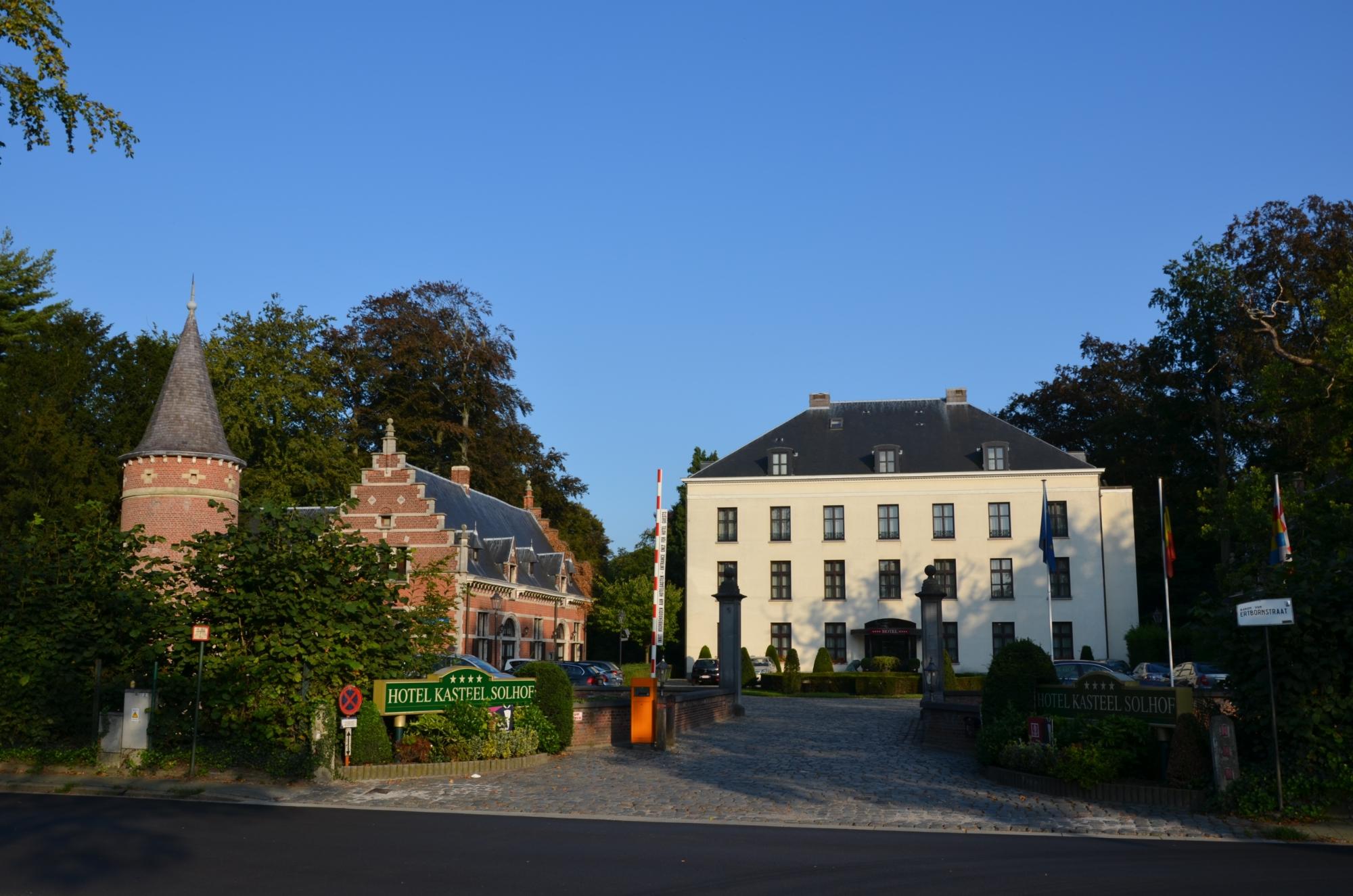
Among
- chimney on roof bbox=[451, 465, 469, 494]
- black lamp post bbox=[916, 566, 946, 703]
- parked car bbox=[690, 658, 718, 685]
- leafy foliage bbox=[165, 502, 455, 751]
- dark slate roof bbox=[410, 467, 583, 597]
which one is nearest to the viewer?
leafy foliage bbox=[165, 502, 455, 751]

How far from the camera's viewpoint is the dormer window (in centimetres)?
5369

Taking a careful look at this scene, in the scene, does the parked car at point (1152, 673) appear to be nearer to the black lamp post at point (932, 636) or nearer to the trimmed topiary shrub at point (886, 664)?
the black lamp post at point (932, 636)

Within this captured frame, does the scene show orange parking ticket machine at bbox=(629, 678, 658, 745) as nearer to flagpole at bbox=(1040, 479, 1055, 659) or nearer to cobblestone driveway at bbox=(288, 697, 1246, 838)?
cobblestone driveway at bbox=(288, 697, 1246, 838)

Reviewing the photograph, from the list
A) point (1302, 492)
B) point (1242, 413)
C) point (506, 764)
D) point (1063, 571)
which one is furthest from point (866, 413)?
point (506, 764)

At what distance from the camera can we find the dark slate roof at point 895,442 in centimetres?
5434

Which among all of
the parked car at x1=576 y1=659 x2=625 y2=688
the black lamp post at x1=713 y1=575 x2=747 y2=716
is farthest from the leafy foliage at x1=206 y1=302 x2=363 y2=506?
the black lamp post at x1=713 y1=575 x2=747 y2=716

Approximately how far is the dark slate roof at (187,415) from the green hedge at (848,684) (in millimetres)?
23730

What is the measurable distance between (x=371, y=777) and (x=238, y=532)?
171 inches

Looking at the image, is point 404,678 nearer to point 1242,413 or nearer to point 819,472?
point 1242,413

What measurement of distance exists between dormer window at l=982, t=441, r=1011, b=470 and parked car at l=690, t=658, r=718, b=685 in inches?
629

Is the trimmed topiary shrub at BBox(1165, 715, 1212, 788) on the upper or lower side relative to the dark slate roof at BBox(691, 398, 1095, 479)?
lower

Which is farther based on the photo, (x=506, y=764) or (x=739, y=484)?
(x=739, y=484)

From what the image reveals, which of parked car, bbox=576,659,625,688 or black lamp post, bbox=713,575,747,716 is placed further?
parked car, bbox=576,659,625,688

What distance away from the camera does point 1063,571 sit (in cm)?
5328
